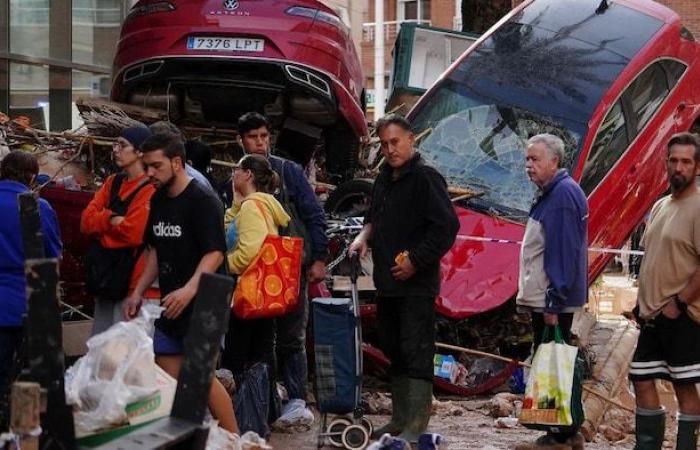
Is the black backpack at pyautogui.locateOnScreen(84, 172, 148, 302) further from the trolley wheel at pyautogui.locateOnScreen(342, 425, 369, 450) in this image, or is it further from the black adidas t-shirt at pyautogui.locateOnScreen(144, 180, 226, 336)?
the trolley wheel at pyautogui.locateOnScreen(342, 425, 369, 450)

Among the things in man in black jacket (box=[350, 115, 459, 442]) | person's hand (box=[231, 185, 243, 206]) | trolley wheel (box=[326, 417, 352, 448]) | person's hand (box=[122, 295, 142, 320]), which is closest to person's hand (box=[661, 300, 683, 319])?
man in black jacket (box=[350, 115, 459, 442])

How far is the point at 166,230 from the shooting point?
7.03 meters

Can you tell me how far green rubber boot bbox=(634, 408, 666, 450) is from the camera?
7.95 metres

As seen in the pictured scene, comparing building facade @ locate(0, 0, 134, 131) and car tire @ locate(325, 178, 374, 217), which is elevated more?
building facade @ locate(0, 0, 134, 131)

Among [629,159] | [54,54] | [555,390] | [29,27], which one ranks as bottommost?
[555,390]

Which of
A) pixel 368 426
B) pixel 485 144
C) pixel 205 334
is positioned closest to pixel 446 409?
pixel 368 426

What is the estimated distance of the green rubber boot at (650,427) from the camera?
26.1ft

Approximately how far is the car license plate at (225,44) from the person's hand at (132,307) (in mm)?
4136

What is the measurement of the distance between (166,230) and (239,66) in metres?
4.39

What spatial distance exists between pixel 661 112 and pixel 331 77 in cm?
331

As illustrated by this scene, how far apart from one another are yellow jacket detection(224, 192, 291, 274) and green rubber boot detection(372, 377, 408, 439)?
1.09 meters

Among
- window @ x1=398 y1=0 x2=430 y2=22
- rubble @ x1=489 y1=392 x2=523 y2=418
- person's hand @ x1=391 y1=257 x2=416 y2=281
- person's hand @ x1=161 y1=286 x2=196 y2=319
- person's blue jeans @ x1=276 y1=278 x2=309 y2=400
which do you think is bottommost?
rubble @ x1=489 y1=392 x2=523 y2=418

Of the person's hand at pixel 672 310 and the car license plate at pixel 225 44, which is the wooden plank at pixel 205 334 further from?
the car license plate at pixel 225 44

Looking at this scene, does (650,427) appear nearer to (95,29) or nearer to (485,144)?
(485,144)
